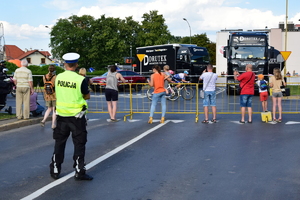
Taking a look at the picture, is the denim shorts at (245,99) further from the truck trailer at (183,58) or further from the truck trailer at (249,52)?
the truck trailer at (183,58)

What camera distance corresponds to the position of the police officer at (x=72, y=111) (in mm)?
6094

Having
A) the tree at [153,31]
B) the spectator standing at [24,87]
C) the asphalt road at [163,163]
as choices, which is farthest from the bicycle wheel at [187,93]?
the tree at [153,31]

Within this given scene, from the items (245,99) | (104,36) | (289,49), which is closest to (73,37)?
(104,36)

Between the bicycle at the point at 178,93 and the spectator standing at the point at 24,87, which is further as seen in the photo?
the bicycle at the point at 178,93

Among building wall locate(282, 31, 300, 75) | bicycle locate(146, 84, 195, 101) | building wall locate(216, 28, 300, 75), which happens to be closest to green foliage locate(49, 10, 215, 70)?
building wall locate(216, 28, 300, 75)

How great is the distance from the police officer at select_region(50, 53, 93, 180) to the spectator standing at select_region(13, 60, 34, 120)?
6.57 metres

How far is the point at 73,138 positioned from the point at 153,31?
7335 centimetres

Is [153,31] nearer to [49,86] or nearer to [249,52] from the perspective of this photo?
[249,52]

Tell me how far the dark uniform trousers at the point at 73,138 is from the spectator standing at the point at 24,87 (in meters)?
6.58

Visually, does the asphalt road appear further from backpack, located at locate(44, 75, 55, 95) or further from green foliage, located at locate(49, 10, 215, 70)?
green foliage, located at locate(49, 10, 215, 70)

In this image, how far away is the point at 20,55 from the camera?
135 meters

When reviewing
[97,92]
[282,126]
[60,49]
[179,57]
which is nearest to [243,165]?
[282,126]

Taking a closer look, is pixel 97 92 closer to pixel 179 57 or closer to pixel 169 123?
pixel 169 123

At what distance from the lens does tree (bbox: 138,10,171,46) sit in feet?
255
